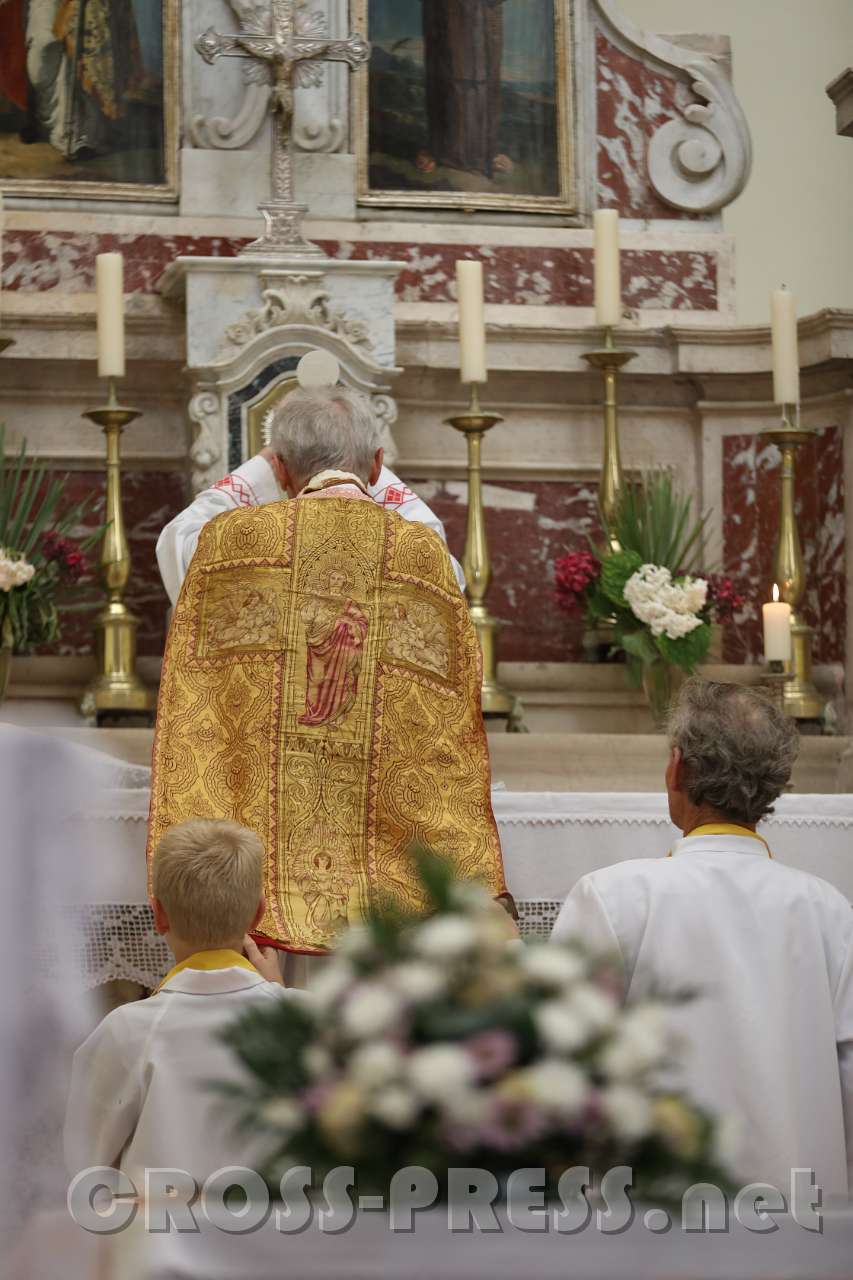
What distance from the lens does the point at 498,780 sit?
5.54 metres

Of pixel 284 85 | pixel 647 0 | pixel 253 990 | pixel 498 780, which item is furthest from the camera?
pixel 647 0

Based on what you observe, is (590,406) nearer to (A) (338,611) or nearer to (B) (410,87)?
(B) (410,87)

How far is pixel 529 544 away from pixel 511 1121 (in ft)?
17.3

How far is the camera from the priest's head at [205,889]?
2920mm

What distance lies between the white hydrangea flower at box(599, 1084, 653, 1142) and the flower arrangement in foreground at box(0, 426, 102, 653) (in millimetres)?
4315

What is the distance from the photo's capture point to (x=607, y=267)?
21.1ft

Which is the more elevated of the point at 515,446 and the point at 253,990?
the point at 515,446

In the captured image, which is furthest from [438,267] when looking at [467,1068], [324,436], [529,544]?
[467,1068]

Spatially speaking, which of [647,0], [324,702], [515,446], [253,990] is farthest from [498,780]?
[647,0]

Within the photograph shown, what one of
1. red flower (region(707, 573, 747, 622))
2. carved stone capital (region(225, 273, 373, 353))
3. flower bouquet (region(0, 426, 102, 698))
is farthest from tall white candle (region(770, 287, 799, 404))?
flower bouquet (region(0, 426, 102, 698))

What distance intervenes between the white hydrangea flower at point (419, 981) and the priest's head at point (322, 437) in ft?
10.0

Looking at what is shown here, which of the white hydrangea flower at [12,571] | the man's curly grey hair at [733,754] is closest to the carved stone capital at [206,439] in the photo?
the white hydrangea flower at [12,571]

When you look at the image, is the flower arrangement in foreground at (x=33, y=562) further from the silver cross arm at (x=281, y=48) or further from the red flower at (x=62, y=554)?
the silver cross arm at (x=281, y=48)

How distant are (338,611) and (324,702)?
206 mm
